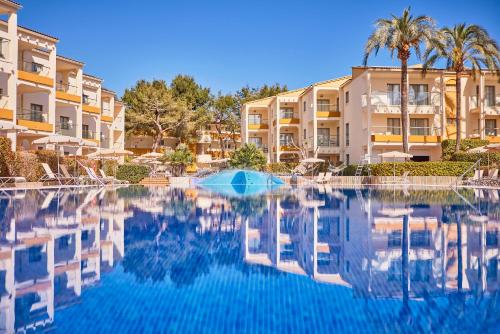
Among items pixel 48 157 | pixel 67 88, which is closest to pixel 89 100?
pixel 67 88

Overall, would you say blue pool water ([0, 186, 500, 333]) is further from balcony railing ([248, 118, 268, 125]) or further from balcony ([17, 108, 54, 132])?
balcony railing ([248, 118, 268, 125])

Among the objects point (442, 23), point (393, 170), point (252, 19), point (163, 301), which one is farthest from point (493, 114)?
point (163, 301)

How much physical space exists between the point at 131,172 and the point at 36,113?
760 cm

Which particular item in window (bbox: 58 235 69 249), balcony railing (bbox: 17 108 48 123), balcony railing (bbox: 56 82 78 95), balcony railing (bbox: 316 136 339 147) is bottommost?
window (bbox: 58 235 69 249)

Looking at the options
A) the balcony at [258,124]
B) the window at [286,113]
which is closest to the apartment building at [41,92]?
the balcony at [258,124]

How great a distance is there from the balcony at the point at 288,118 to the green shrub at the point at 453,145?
1547 cm

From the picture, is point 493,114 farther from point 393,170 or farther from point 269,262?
point 269,262

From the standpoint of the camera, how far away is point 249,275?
20.1 ft

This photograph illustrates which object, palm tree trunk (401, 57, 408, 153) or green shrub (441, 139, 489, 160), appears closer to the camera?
palm tree trunk (401, 57, 408, 153)

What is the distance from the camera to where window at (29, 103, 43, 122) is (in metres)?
30.5

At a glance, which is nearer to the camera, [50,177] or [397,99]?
[50,177]

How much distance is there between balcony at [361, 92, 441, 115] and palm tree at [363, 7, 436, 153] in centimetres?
403

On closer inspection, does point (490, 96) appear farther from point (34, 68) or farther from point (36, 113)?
point (34, 68)

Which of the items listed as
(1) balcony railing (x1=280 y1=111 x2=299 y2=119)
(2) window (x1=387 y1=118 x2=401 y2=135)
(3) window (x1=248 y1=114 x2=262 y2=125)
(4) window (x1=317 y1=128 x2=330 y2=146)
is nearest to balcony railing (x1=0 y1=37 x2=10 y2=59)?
(4) window (x1=317 y1=128 x2=330 y2=146)
